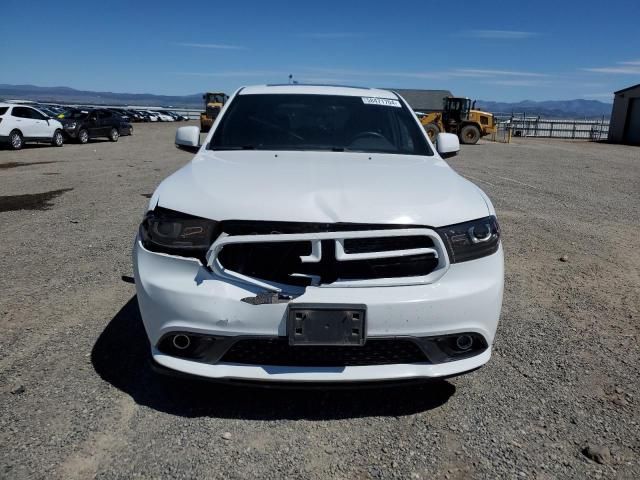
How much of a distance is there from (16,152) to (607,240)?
18.4 metres

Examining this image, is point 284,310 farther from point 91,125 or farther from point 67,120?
point 91,125

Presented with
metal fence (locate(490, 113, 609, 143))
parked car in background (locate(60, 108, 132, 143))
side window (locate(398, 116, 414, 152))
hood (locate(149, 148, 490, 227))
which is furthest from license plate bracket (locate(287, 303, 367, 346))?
metal fence (locate(490, 113, 609, 143))

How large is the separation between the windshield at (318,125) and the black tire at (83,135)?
822 inches

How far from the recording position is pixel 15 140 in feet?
61.2

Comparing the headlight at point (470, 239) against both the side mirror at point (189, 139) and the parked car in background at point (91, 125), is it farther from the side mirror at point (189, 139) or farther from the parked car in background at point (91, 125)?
the parked car in background at point (91, 125)

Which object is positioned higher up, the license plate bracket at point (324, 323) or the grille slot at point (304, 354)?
the license plate bracket at point (324, 323)

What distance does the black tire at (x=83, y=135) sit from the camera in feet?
73.9

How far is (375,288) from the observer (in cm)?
240

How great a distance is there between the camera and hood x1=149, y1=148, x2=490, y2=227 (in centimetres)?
244

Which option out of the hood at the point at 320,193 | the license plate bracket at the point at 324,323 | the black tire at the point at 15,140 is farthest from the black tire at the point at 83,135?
the license plate bracket at the point at 324,323

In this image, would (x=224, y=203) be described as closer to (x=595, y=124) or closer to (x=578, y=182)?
(x=578, y=182)

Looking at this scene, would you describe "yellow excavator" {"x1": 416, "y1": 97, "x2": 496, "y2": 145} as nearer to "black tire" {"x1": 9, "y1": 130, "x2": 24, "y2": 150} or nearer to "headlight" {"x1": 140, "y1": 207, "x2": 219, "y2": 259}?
"black tire" {"x1": 9, "y1": 130, "x2": 24, "y2": 150}

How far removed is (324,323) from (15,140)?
19.9 m

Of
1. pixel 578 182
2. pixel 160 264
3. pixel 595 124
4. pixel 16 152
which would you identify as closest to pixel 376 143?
pixel 160 264
